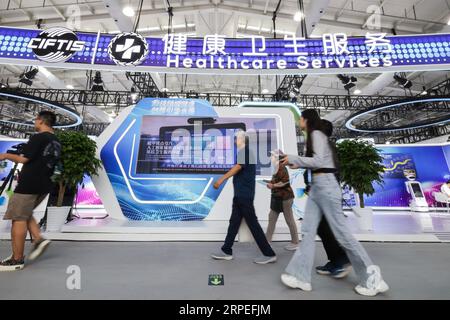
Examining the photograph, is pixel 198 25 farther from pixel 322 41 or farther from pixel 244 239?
pixel 244 239

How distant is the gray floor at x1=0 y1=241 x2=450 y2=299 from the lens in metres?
1.60

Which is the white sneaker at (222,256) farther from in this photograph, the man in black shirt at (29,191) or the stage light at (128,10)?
the stage light at (128,10)

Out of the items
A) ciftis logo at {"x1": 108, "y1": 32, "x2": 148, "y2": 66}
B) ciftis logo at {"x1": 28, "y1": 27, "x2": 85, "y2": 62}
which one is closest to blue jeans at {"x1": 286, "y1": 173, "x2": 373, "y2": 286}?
ciftis logo at {"x1": 108, "y1": 32, "x2": 148, "y2": 66}

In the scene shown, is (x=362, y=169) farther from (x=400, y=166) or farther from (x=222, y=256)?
(x=400, y=166)

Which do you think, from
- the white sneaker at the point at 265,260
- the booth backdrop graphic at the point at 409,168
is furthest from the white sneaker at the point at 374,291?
the booth backdrop graphic at the point at 409,168

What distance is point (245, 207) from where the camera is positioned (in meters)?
2.35

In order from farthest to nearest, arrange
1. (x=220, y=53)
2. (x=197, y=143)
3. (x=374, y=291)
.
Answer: (x=220, y=53) → (x=197, y=143) → (x=374, y=291)

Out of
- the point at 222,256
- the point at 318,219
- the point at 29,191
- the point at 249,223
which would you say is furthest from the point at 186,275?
the point at 29,191

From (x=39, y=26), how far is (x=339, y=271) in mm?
11464

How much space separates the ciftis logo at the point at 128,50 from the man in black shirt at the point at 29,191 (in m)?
2.98

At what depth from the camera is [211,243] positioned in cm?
322

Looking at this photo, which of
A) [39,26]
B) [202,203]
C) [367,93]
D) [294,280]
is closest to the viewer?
[294,280]

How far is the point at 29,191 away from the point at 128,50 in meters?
3.66
